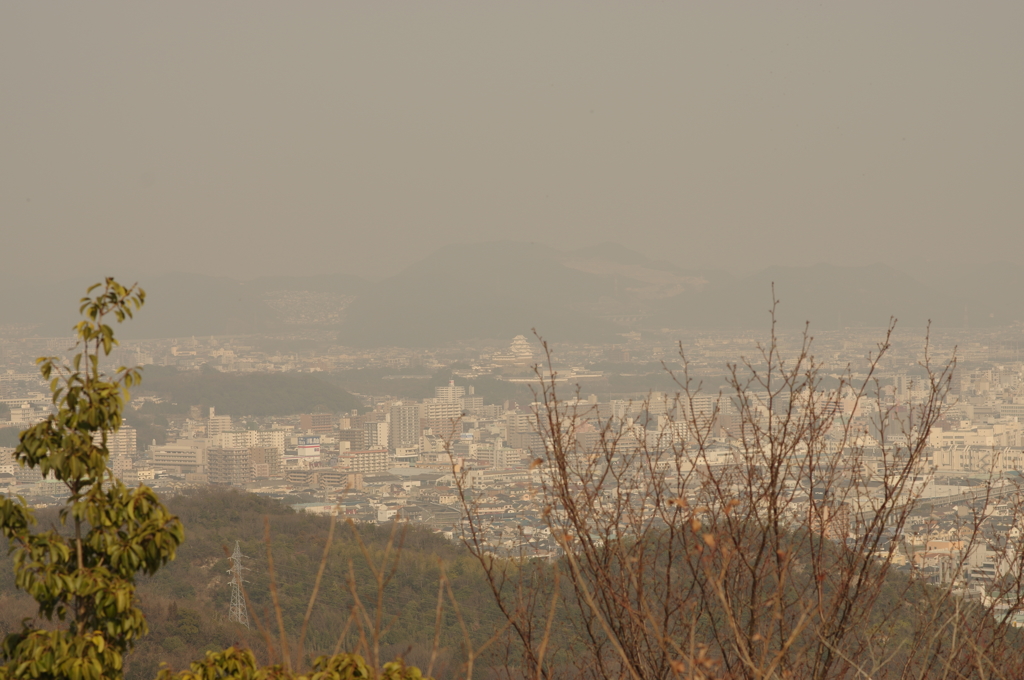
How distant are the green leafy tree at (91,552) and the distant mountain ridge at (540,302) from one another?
5909cm

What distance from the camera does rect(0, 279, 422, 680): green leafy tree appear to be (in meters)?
1.75

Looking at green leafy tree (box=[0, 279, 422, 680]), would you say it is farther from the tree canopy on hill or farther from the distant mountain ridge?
the distant mountain ridge

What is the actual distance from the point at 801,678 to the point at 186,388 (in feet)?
147

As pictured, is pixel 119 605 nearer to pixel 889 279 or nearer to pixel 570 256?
pixel 889 279

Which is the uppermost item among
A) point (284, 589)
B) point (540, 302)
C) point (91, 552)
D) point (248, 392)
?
point (540, 302)

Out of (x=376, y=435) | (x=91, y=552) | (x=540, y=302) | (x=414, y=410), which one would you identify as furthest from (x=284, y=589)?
(x=540, y=302)

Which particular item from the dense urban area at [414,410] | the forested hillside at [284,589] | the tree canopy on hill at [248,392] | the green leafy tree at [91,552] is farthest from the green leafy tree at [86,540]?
the tree canopy on hill at [248,392]

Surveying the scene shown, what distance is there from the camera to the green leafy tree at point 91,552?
69.0 inches

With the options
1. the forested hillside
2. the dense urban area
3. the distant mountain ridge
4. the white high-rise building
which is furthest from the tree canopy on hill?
the forested hillside

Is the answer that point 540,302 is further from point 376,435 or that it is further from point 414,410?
point 376,435

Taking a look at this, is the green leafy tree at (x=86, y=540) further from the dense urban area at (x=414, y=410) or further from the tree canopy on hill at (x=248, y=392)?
the tree canopy on hill at (x=248, y=392)

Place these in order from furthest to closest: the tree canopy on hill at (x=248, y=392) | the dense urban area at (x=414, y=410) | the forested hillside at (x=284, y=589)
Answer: the tree canopy on hill at (x=248, y=392), the dense urban area at (x=414, y=410), the forested hillside at (x=284, y=589)

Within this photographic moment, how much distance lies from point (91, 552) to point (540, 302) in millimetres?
76909

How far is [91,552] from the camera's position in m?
1.88
